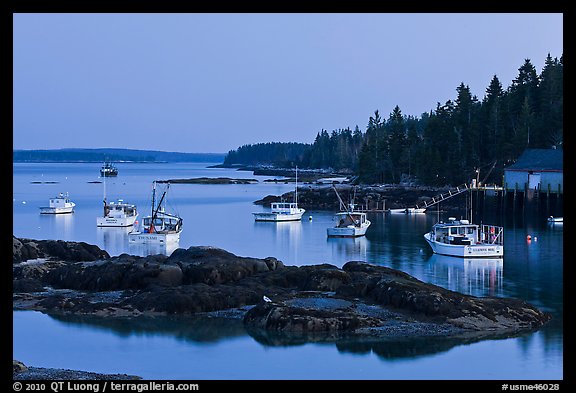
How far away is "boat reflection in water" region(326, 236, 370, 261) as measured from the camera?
45.8 m

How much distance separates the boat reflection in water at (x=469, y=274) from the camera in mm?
33000

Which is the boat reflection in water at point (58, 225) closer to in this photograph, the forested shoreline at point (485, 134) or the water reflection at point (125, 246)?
the water reflection at point (125, 246)

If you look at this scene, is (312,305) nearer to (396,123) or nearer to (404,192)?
(404,192)

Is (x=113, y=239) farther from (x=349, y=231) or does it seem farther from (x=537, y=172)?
(x=537, y=172)

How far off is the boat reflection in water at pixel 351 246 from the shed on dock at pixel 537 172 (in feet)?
65.2

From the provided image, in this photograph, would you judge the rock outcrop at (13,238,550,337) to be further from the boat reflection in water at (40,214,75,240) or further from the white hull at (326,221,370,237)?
the boat reflection in water at (40,214,75,240)

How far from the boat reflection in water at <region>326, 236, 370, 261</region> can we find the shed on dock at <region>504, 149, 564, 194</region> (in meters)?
19.9

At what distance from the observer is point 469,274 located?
122 feet

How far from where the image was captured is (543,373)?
20609 mm

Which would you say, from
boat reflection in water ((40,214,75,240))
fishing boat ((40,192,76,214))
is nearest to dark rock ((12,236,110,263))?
Answer: boat reflection in water ((40,214,75,240))

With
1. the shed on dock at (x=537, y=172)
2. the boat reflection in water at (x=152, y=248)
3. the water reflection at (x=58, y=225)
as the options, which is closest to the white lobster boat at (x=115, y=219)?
the water reflection at (x=58, y=225)

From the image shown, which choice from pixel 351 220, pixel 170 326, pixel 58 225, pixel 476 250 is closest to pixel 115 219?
pixel 58 225

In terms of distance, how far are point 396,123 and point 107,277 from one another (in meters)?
74.1

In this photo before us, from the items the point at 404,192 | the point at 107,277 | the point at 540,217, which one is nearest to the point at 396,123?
the point at 404,192
